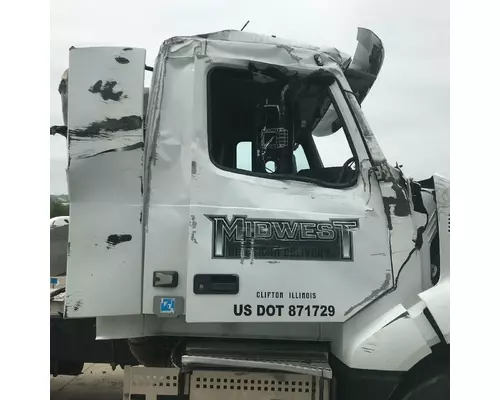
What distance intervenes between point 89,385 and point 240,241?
1967 millimetres

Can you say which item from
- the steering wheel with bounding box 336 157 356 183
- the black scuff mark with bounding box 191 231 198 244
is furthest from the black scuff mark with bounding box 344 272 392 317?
the black scuff mark with bounding box 191 231 198 244

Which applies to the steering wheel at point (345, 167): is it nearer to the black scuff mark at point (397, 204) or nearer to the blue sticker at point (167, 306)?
the black scuff mark at point (397, 204)

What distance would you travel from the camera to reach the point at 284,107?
7.79 feet

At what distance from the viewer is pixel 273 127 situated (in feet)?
7.95

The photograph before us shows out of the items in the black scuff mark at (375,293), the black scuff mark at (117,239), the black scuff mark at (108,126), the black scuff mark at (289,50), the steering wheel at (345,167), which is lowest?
the black scuff mark at (375,293)

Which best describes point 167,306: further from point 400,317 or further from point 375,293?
point 400,317

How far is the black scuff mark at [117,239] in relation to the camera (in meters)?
2.14

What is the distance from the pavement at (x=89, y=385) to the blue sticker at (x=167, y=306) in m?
1.08

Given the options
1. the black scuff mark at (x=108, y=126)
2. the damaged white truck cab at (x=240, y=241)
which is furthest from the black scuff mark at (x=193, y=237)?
the black scuff mark at (x=108, y=126)

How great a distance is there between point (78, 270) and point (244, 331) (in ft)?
2.87

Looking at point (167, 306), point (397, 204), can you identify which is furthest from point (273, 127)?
point (167, 306)

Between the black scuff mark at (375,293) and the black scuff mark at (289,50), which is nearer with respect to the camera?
the black scuff mark at (375,293)
